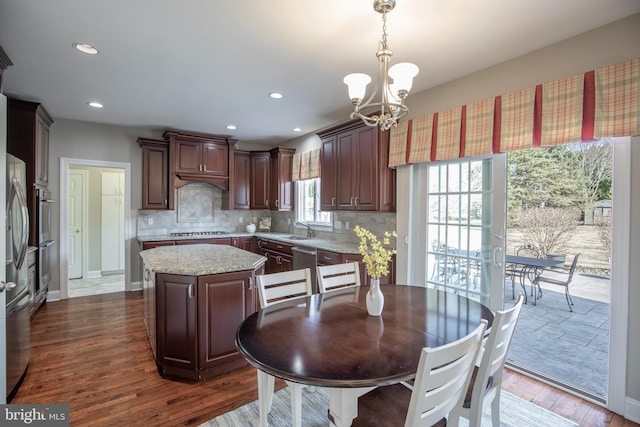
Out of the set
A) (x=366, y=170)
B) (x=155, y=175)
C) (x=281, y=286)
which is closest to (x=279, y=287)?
(x=281, y=286)

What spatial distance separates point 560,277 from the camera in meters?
3.79

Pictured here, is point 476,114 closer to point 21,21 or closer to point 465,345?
point 465,345

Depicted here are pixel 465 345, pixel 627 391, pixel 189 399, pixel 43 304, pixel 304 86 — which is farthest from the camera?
pixel 43 304

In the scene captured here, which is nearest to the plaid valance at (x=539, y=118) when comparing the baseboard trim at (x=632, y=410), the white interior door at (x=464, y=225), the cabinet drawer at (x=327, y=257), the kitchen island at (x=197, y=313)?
the white interior door at (x=464, y=225)

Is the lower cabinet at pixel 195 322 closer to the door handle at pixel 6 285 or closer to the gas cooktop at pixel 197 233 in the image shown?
the door handle at pixel 6 285

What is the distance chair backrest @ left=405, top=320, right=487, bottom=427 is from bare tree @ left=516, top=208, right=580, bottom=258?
135 inches

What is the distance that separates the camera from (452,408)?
1154 millimetres

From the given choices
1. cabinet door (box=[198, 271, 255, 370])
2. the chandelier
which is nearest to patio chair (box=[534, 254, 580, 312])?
the chandelier

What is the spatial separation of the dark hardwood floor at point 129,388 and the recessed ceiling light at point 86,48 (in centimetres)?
254

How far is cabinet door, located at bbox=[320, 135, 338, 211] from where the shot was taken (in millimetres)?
4059

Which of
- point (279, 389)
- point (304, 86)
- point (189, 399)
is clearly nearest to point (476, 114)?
point (304, 86)

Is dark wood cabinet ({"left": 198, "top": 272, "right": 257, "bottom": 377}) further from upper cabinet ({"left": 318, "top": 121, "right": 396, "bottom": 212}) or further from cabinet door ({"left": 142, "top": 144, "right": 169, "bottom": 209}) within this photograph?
cabinet door ({"left": 142, "top": 144, "right": 169, "bottom": 209})

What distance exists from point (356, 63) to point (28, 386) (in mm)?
3513

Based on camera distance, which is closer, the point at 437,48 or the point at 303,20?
the point at 303,20
